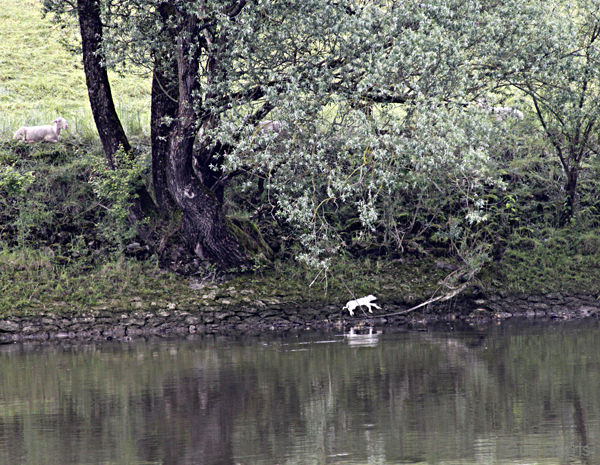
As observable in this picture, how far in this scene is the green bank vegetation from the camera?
16984 millimetres

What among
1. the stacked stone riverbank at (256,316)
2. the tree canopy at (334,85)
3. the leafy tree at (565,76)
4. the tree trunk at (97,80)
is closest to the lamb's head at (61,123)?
the tree trunk at (97,80)

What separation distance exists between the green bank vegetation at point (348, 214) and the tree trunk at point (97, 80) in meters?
0.87

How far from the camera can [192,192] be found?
19.6m

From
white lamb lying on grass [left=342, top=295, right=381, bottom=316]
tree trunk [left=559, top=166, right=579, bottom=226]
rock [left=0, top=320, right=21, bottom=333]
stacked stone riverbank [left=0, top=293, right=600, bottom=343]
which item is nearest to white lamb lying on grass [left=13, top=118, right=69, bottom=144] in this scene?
stacked stone riverbank [left=0, top=293, right=600, bottom=343]

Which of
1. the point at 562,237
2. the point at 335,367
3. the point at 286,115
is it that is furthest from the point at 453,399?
the point at 562,237

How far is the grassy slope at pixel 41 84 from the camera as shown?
26.3 m

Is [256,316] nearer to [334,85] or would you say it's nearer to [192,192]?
[192,192]

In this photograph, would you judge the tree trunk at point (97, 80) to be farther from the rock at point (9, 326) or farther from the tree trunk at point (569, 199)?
the tree trunk at point (569, 199)

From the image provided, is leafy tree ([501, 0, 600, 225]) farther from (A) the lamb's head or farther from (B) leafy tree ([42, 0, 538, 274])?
(A) the lamb's head

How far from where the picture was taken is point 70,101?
30766 mm

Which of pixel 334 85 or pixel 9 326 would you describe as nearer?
pixel 334 85

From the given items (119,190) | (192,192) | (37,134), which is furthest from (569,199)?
(37,134)

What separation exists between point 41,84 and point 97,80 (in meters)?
13.8

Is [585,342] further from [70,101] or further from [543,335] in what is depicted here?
[70,101]
